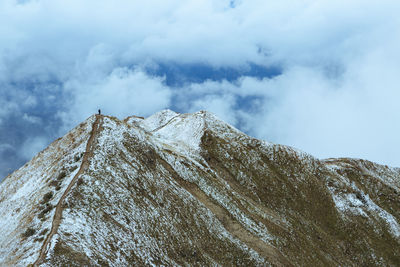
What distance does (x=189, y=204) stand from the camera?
50.4m

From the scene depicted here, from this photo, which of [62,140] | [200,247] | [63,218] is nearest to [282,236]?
[200,247]

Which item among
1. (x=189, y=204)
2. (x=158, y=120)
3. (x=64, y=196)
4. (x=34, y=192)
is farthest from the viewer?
(x=158, y=120)

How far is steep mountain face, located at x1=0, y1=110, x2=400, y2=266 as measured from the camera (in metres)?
34.2

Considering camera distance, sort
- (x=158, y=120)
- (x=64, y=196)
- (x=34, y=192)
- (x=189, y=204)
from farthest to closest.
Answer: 1. (x=158, y=120)
2. (x=189, y=204)
3. (x=34, y=192)
4. (x=64, y=196)

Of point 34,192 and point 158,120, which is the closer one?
point 34,192

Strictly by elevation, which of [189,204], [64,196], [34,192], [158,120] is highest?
[158,120]

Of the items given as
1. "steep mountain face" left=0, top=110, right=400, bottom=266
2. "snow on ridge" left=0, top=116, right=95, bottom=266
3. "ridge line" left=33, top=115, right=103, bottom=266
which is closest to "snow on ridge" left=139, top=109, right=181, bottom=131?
"steep mountain face" left=0, top=110, right=400, bottom=266

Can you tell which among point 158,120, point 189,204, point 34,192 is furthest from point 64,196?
point 158,120

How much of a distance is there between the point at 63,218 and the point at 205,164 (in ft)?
126

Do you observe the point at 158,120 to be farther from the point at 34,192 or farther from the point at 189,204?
the point at 34,192

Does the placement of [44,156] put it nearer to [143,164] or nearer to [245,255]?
[143,164]

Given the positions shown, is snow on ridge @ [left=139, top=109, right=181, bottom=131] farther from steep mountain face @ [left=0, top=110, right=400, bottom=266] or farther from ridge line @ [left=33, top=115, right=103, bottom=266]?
ridge line @ [left=33, top=115, right=103, bottom=266]

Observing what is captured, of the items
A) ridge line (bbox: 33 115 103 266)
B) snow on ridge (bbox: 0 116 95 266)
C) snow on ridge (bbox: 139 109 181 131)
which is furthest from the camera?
snow on ridge (bbox: 139 109 181 131)

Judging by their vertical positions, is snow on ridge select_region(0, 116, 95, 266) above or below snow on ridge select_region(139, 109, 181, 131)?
below
